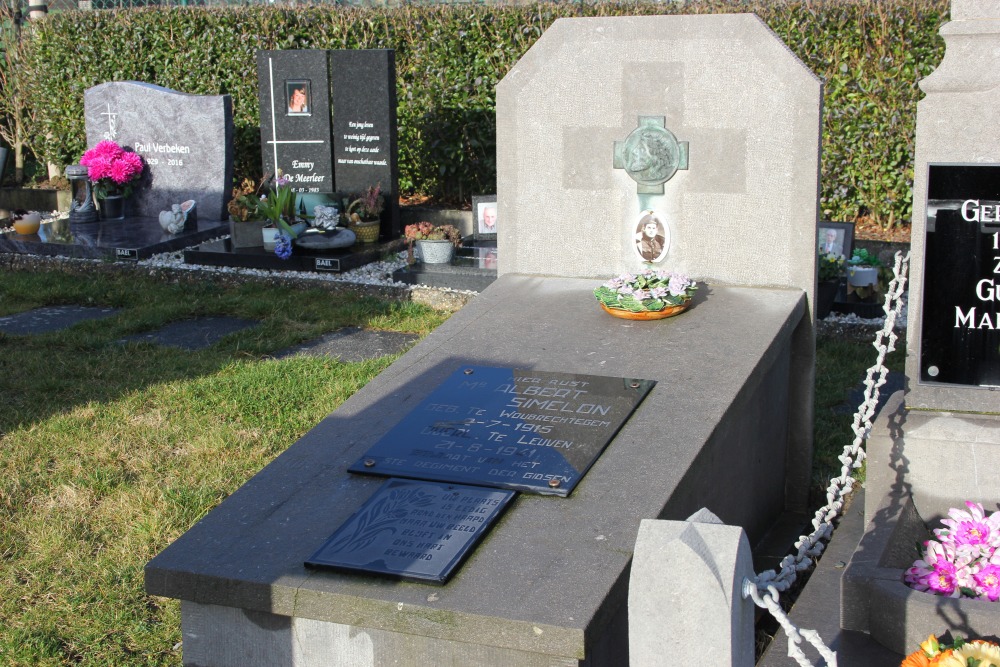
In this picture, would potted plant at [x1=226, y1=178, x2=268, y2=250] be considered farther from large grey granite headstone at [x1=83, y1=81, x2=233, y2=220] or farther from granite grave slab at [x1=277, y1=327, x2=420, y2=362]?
granite grave slab at [x1=277, y1=327, x2=420, y2=362]

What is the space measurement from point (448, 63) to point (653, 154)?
253 inches

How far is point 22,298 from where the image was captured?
824 cm

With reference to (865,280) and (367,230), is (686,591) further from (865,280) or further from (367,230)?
(367,230)

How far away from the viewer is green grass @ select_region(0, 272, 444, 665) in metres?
3.77

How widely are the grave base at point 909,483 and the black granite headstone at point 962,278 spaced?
18 cm

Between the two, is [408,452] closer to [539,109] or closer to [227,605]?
[227,605]

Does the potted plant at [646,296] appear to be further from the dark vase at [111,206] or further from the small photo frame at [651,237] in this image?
the dark vase at [111,206]

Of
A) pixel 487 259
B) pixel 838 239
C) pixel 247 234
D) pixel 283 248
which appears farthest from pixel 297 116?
pixel 838 239

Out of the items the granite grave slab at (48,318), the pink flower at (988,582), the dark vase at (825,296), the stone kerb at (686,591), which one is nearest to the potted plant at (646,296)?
the pink flower at (988,582)

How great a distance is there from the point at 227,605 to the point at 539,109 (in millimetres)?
2779

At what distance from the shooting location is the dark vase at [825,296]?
721 cm

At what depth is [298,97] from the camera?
9930 mm

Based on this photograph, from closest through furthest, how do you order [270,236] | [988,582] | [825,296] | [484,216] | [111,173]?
[988,582] → [825,296] → [270,236] → [484,216] → [111,173]

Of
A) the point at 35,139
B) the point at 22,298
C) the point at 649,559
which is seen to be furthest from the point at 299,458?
the point at 35,139
